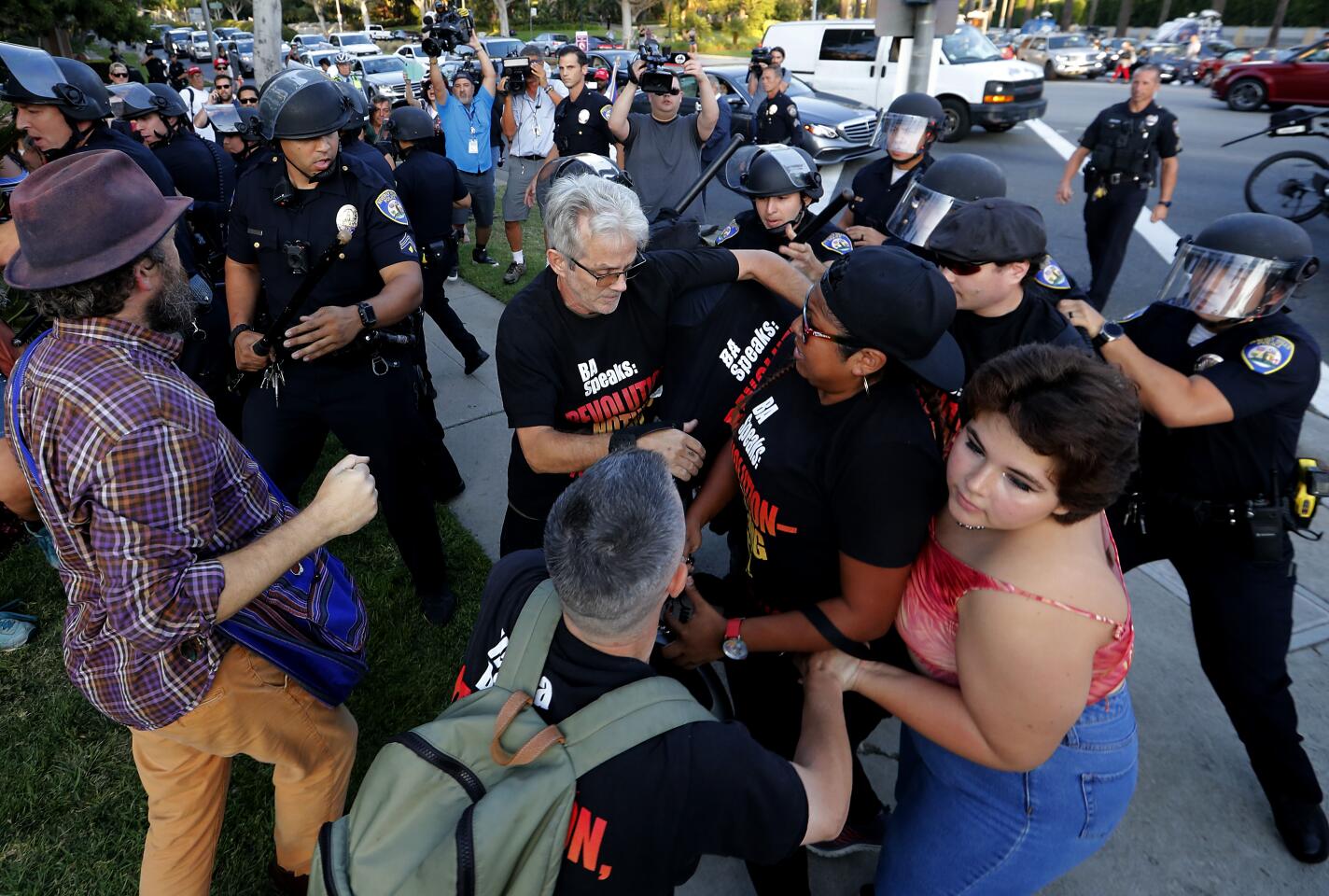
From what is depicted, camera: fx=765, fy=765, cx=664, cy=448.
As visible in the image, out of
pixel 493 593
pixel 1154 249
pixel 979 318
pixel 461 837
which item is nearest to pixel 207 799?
pixel 493 593

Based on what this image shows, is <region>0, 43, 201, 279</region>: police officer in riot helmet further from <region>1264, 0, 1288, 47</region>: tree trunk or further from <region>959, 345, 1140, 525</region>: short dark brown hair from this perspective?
<region>1264, 0, 1288, 47</region>: tree trunk

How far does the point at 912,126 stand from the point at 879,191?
1.36ft

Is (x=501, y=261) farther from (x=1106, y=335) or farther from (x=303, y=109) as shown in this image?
(x=1106, y=335)

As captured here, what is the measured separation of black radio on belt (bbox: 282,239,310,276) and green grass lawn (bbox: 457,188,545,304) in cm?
403

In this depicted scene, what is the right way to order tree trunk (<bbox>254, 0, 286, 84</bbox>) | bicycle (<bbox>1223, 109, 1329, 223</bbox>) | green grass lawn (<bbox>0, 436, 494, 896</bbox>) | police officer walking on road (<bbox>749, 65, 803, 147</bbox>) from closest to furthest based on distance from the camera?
green grass lawn (<bbox>0, 436, 494, 896</bbox>)
bicycle (<bbox>1223, 109, 1329, 223</bbox>)
tree trunk (<bbox>254, 0, 286, 84</bbox>)
police officer walking on road (<bbox>749, 65, 803, 147</bbox>)

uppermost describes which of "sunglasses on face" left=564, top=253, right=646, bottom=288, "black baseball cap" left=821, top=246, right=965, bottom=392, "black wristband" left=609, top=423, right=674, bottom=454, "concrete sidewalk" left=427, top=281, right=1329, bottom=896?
"black baseball cap" left=821, top=246, right=965, bottom=392

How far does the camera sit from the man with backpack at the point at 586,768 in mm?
1125

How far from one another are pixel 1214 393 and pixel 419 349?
395 centimetres

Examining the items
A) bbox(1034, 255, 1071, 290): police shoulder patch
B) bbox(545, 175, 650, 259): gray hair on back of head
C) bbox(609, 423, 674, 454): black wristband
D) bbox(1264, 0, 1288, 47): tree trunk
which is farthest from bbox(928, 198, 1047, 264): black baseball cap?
bbox(1264, 0, 1288, 47): tree trunk

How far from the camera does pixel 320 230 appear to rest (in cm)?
317

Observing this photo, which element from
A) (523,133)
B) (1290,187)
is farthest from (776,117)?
(1290,187)

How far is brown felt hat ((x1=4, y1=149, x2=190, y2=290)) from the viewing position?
5.38 feet

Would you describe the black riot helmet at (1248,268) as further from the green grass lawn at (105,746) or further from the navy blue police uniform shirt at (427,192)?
the navy blue police uniform shirt at (427,192)

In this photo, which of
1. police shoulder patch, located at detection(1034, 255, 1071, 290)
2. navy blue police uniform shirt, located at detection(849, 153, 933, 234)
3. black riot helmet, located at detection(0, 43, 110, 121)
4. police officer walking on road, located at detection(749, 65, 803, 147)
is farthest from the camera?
police officer walking on road, located at detection(749, 65, 803, 147)
